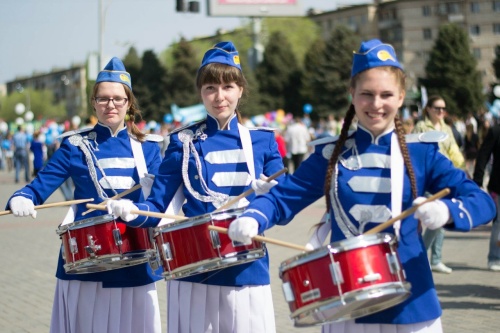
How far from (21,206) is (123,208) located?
0.87 m

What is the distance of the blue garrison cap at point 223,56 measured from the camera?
16.5ft

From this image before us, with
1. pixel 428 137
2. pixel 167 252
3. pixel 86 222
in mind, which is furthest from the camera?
pixel 86 222

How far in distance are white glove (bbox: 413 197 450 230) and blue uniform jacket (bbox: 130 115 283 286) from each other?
149 centimetres

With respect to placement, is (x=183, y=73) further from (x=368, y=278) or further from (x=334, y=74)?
(x=368, y=278)

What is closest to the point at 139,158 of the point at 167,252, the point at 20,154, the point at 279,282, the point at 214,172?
the point at 214,172

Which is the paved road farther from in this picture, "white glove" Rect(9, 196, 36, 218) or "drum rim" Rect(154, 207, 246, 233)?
"drum rim" Rect(154, 207, 246, 233)

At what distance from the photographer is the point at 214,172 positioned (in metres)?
4.96

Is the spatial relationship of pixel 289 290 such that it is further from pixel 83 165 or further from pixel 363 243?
pixel 83 165

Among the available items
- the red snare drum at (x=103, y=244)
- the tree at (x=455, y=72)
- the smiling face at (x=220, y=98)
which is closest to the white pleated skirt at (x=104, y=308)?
the red snare drum at (x=103, y=244)

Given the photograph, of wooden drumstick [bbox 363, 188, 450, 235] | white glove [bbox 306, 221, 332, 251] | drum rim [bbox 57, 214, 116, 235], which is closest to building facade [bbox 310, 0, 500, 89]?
drum rim [bbox 57, 214, 116, 235]

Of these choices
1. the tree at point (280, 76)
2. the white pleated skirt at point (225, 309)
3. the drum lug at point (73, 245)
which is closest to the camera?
the white pleated skirt at point (225, 309)

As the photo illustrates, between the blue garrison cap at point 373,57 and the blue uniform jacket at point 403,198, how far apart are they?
11.0 inches

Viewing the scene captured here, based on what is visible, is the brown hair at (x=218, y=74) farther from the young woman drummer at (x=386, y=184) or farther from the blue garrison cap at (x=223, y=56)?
the young woman drummer at (x=386, y=184)

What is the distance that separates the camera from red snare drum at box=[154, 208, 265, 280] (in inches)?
173
